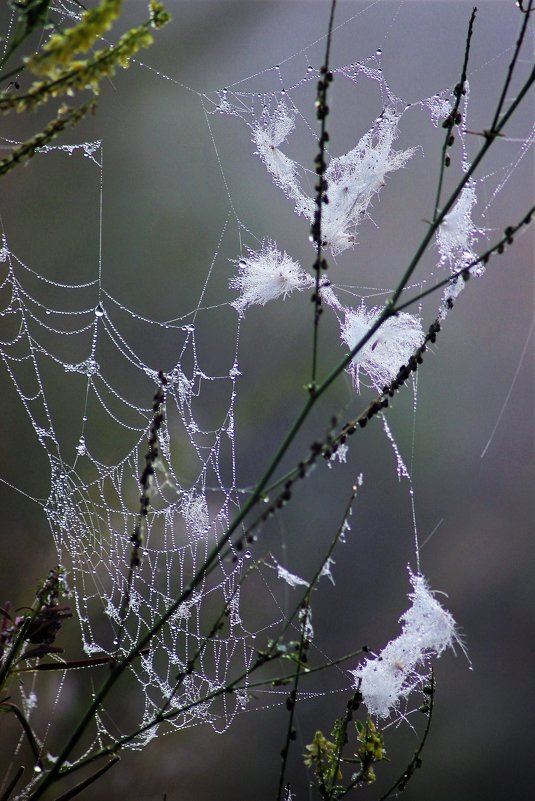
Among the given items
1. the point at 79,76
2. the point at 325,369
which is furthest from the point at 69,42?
the point at 325,369

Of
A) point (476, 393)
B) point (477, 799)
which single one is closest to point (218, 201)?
point (476, 393)

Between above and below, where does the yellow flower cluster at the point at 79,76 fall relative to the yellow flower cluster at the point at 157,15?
below

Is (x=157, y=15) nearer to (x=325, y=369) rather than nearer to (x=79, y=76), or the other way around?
(x=79, y=76)

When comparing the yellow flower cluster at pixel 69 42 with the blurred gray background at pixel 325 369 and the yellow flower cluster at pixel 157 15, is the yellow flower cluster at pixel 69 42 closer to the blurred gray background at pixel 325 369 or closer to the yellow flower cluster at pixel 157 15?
the yellow flower cluster at pixel 157 15

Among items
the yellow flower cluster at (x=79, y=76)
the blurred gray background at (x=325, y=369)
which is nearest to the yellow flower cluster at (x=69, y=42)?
the yellow flower cluster at (x=79, y=76)

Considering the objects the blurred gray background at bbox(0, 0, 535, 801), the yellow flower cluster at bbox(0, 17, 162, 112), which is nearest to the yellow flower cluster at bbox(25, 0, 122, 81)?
the yellow flower cluster at bbox(0, 17, 162, 112)

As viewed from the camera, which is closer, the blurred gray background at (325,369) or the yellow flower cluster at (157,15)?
the yellow flower cluster at (157,15)

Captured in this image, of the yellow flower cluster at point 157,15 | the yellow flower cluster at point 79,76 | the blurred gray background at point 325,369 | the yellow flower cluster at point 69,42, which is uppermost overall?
the blurred gray background at point 325,369

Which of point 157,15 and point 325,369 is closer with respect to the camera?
point 157,15

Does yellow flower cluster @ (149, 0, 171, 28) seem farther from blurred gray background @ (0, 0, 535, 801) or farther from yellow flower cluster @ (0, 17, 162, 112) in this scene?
blurred gray background @ (0, 0, 535, 801)
